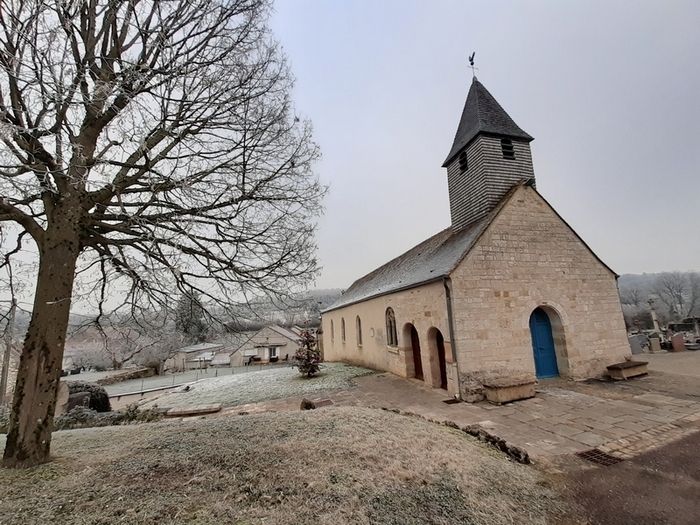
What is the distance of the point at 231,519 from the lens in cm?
285

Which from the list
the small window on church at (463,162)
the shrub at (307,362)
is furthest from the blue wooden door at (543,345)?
the shrub at (307,362)

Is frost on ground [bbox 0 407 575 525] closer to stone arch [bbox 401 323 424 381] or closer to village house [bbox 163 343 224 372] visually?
stone arch [bbox 401 323 424 381]

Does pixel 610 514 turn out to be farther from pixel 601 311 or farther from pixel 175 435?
pixel 601 311

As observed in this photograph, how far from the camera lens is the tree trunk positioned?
375 centimetres

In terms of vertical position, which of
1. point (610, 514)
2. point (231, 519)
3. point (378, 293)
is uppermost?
point (378, 293)

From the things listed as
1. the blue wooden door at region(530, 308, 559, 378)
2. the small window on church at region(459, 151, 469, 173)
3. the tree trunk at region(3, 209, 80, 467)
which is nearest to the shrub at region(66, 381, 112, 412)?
the tree trunk at region(3, 209, 80, 467)

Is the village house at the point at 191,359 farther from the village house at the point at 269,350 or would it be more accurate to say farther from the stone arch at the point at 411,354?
the stone arch at the point at 411,354

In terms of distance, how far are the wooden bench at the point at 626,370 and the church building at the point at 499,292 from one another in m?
0.35

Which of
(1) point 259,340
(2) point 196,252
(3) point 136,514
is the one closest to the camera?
(3) point 136,514

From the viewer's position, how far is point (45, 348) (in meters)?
3.93

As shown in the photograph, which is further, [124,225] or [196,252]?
[196,252]

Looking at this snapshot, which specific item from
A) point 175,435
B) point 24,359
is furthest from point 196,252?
point 175,435

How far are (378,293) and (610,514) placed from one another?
1077cm

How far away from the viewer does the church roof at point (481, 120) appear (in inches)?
476
